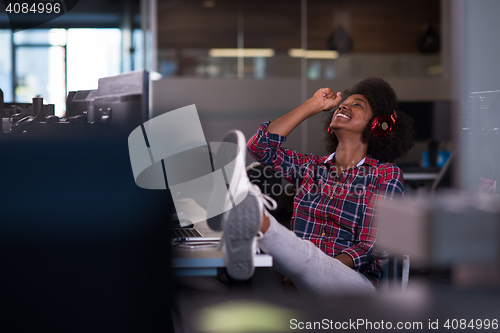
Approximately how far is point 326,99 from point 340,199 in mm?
451

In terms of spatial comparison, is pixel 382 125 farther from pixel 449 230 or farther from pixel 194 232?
pixel 449 230

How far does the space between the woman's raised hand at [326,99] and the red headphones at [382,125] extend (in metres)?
0.18

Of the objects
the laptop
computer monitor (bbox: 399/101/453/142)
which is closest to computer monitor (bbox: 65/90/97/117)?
the laptop

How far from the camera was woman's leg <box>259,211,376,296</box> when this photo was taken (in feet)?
4.18

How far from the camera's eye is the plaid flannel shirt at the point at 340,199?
1.68 metres

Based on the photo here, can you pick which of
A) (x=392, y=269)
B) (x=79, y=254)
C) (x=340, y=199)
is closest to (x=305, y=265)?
(x=340, y=199)

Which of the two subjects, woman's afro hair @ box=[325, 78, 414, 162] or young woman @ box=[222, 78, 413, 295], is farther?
woman's afro hair @ box=[325, 78, 414, 162]

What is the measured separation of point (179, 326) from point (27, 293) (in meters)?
0.29

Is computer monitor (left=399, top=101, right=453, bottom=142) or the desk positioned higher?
computer monitor (left=399, top=101, right=453, bottom=142)

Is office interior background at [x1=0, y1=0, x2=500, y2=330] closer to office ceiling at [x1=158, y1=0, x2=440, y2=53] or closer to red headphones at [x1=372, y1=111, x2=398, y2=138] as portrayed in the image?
office ceiling at [x1=158, y1=0, x2=440, y2=53]

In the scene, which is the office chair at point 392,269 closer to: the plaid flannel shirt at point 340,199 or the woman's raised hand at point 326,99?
the plaid flannel shirt at point 340,199

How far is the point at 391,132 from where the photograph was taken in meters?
1.91

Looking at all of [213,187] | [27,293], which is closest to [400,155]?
[213,187]

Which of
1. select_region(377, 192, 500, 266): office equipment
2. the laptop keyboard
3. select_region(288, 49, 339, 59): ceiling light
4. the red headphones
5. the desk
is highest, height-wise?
select_region(288, 49, 339, 59): ceiling light
